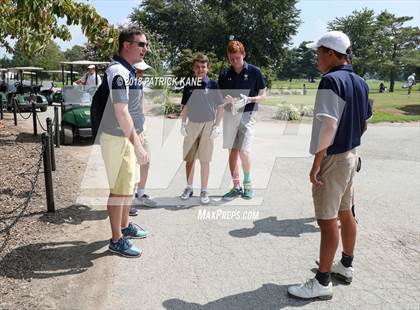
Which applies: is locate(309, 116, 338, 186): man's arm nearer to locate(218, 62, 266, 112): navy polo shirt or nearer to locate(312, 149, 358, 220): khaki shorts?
locate(312, 149, 358, 220): khaki shorts

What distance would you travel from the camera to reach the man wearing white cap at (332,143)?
10.3 feet

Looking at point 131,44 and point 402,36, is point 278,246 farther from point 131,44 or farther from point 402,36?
point 402,36

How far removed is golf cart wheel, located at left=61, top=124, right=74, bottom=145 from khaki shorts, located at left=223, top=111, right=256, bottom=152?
5165mm

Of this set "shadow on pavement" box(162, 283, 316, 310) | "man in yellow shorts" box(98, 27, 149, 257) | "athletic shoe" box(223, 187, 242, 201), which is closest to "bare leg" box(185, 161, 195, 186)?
"athletic shoe" box(223, 187, 242, 201)

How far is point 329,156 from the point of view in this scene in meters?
3.28

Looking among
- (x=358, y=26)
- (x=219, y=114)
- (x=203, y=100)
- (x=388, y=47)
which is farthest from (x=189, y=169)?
(x=358, y=26)

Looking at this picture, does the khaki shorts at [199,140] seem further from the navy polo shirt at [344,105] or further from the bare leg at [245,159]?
the navy polo shirt at [344,105]

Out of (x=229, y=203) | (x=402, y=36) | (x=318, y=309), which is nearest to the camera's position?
(x=318, y=309)

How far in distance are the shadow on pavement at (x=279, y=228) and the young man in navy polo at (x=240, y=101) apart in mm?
968

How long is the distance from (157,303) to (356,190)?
4271mm

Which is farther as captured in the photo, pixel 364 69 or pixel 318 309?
pixel 364 69

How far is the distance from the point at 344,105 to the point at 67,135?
788cm

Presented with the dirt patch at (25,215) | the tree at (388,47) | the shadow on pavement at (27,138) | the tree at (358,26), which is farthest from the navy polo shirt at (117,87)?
the tree at (358,26)

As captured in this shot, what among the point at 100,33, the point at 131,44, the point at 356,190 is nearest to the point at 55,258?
the point at 131,44
